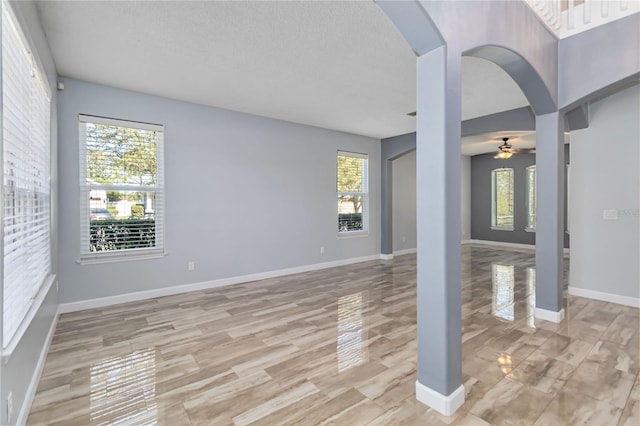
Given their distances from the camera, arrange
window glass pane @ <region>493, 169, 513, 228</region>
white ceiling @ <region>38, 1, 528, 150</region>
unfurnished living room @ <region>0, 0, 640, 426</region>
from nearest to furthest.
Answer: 1. unfurnished living room @ <region>0, 0, 640, 426</region>
2. white ceiling @ <region>38, 1, 528, 150</region>
3. window glass pane @ <region>493, 169, 513, 228</region>

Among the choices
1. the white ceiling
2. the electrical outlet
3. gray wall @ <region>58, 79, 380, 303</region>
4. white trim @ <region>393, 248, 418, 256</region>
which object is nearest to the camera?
the electrical outlet

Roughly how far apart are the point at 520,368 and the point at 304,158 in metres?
4.43

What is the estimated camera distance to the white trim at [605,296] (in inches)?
152

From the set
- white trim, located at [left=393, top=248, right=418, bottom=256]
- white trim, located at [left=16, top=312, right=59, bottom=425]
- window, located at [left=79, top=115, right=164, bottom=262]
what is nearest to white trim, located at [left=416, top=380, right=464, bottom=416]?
white trim, located at [left=16, top=312, right=59, bottom=425]

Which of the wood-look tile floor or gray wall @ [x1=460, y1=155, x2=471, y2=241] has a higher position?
gray wall @ [x1=460, y1=155, x2=471, y2=241]

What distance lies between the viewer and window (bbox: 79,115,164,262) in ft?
12.6

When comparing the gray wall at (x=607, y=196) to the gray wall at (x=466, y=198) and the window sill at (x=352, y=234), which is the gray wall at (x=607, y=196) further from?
the gray wall at (x=466, y=198)

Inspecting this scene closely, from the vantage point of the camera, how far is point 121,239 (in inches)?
161

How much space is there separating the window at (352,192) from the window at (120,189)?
11.1ft

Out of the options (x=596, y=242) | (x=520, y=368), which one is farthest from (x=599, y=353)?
(x=596, y=242)

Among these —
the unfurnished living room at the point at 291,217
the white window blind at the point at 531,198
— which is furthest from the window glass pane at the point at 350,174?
the white window blind at the point at 531,198

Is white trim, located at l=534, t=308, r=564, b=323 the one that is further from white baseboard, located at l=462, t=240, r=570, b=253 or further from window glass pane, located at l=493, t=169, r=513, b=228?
window glass pane, located at l=493, t=169, r=513, b=228

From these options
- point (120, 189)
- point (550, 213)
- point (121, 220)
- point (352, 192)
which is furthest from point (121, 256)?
point (550, 213)

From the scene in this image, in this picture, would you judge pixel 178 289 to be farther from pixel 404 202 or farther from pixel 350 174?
pixel 404 202
